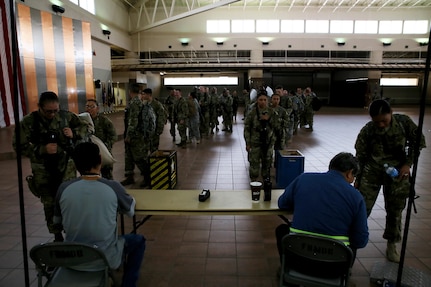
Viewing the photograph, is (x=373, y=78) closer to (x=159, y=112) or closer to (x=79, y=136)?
(x=159, y=112)

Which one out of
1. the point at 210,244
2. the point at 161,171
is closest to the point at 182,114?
the point at 161,171

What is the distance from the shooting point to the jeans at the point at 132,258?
218 cm

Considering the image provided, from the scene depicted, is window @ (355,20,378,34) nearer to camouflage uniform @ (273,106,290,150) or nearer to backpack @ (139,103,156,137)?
camouflage uniform @ (273,106,290,150)

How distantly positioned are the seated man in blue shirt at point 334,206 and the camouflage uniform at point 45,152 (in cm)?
220

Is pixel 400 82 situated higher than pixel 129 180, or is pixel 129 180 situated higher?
pixel 400 82

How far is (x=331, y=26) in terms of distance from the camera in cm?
2334

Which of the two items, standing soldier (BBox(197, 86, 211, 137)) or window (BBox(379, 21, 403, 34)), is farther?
window (BBox(379, 21, 403, 34))

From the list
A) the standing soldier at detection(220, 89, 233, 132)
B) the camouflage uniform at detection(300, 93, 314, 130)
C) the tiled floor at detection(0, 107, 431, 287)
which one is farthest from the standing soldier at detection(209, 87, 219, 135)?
the tiled floor at detection(0, 107, 431, 287)

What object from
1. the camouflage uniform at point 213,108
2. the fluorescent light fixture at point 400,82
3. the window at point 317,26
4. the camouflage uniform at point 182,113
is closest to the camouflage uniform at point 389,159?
the camouflage uniform at point 182,113

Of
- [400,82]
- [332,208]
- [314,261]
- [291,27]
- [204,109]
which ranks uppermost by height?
[291,27]

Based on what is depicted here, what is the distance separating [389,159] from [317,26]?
23466 mm

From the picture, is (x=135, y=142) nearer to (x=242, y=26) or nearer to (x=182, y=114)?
(x=182, y=114)

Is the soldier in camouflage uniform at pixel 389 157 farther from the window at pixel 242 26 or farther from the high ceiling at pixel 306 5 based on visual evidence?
the window at pixel 242 26

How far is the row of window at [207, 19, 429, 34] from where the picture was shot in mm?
23312
